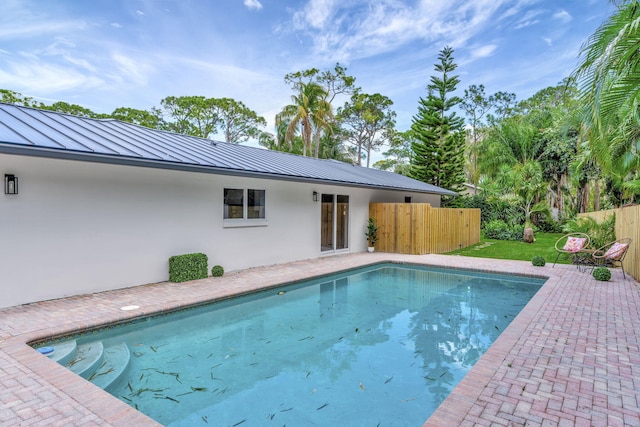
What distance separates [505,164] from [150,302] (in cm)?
2179

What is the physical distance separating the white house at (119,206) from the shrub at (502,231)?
11.5 meters

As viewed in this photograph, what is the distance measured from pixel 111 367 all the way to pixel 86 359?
1.12 ft

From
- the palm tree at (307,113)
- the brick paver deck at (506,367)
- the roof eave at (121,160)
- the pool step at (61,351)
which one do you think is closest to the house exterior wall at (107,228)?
the brick paver deck at (506,367)

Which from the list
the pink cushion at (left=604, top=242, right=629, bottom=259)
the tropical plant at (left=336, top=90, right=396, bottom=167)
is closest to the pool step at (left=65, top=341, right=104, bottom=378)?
the pink cushion at (left=604, top=242, right=629, bottom=259)

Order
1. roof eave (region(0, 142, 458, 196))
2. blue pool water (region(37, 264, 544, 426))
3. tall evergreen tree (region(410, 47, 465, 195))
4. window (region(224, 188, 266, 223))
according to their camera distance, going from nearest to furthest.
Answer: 1. blue pool water (region(37, 264, 544, 426))
2. roof eave (region(0, 142, 458, 196))
3. window (region(224, 188, 266, 223))
4. tall evergreen tree (region(410, 47, 465, 195))

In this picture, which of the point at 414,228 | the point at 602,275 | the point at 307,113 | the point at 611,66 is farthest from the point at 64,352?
the point at 307,113

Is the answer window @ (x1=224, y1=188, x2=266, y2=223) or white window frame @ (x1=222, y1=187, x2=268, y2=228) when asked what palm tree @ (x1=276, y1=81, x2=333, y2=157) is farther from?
white window frame @ (x1=222, y1=187, x2=268, y2=228)

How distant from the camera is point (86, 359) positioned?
4.22 meters

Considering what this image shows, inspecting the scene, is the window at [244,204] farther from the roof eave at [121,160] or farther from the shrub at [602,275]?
the shrub at [602,275]

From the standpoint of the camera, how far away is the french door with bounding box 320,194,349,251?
1231cm

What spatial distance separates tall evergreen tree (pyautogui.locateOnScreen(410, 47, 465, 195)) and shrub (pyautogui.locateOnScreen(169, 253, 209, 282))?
1651 cm

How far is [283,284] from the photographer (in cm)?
805

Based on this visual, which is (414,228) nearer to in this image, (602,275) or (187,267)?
(602,275)

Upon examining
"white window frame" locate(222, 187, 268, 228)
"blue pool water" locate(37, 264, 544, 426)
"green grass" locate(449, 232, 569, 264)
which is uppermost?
"white window frame" locate(222, 187, 268, 228)
